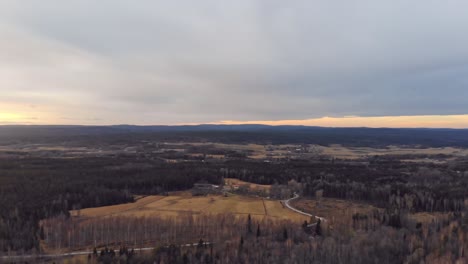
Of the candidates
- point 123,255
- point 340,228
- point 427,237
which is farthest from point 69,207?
point 427,237

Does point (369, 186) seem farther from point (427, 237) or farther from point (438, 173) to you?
point (427, 237)

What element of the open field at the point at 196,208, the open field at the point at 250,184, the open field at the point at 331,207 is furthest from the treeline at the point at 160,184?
the open field at the point at 196,208

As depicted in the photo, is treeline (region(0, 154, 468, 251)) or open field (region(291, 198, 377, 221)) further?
open field (region(291, 198, 377, 221))

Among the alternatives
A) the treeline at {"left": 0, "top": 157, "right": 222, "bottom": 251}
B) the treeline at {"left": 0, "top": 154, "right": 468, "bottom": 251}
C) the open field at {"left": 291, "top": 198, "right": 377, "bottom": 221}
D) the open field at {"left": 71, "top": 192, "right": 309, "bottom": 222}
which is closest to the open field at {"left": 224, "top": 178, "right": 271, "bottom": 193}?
the treeline at {"left": 0, "top": 154, "right": 468, "bottom": 251}

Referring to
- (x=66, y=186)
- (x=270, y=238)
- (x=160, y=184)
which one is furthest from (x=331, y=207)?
(x=66, y=186)

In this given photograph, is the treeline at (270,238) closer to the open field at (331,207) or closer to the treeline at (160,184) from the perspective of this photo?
the open field at (331,207)

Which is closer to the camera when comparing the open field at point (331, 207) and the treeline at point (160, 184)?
the treeline at point (160, 184)

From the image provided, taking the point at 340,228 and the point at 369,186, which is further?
the point at 369,186

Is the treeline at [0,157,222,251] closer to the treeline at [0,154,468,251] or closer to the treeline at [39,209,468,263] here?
the treeline at [0,154,468,251]

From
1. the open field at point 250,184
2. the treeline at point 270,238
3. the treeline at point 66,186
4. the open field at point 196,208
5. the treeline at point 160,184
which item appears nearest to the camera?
the treeline at point 270,238
